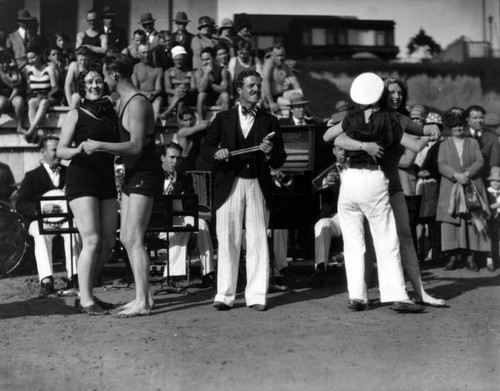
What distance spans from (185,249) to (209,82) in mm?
5042

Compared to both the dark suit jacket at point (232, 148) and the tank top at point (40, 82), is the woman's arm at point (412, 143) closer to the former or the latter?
the dark suit jacket at point (232, 148)

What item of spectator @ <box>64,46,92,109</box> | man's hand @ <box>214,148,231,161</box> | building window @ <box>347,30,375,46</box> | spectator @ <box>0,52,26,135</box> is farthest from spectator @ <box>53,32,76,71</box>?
man's hand @ <box>214,148,231,161</box>

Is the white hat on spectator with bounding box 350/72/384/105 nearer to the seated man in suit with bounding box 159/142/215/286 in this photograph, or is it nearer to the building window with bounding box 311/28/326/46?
the seated man in suit with bounding box 159/142/215/286

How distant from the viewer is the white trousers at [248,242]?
8297 mm

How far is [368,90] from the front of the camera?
8.00 m

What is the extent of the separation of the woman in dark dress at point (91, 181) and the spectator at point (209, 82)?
6127 mm

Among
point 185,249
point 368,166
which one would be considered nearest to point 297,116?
point 185,249

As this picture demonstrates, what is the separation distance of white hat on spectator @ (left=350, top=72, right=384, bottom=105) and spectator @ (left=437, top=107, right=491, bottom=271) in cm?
382

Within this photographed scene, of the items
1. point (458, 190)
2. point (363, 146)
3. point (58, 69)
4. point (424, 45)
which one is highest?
point (424, 45)

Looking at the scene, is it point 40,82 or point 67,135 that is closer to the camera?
point 67,135

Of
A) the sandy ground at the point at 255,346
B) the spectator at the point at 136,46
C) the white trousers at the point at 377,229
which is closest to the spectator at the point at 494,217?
the sandy ground at the point at 255,346

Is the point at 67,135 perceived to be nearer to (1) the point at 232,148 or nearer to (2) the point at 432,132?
(1) the point at 232,148

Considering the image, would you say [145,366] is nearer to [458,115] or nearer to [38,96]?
[458,115]

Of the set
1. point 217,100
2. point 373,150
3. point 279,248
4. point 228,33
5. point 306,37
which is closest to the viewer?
point 373,150
